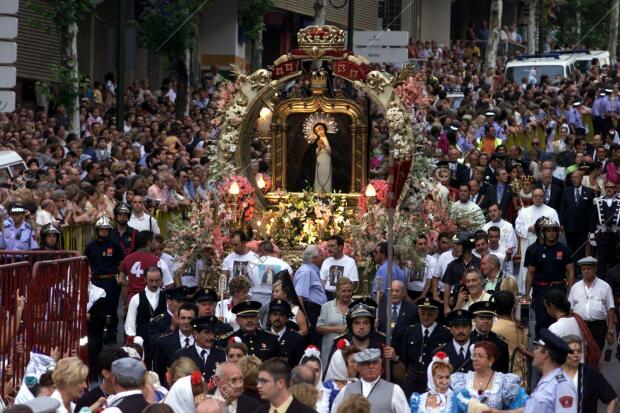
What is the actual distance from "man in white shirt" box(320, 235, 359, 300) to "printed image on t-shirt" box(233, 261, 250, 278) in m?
0.90

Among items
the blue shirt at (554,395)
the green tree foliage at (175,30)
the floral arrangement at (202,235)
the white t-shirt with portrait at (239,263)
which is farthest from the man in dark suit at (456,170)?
the blue shirt at (554,395)

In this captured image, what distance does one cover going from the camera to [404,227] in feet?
76.8

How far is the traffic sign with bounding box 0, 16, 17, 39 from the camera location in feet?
48.6

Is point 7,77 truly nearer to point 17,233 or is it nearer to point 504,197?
point 17,233

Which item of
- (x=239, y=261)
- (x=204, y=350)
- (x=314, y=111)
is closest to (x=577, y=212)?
(x=314, y=111)

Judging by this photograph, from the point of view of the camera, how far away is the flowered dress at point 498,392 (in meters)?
14.2

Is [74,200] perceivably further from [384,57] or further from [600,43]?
[600,43]

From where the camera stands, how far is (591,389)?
46.1 feet

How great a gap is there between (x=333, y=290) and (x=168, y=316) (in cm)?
362

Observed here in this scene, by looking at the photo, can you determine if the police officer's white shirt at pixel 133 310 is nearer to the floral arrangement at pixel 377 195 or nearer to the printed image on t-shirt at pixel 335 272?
the printed image on t-shirt at pixel 335 272

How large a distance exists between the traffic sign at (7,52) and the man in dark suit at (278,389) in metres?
4.10

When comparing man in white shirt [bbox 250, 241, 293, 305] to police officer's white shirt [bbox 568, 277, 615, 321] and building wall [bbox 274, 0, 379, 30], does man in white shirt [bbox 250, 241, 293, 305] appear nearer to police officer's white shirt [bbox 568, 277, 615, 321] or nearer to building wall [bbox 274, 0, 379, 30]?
police officer's white shirt [bbox 568, 277, 615, 321]

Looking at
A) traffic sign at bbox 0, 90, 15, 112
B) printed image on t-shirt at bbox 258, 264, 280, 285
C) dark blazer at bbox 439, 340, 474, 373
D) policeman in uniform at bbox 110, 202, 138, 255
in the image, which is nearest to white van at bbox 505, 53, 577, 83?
policeman in uniform at bbox 110, 202, 138, 255

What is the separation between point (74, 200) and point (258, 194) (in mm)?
2624
